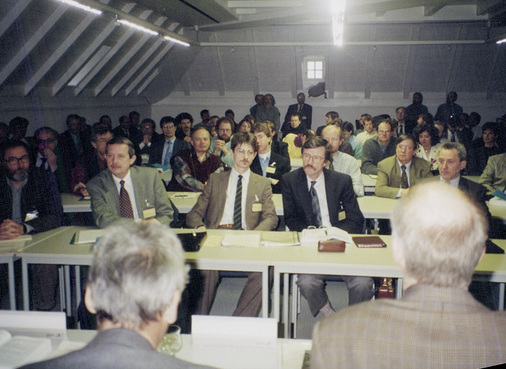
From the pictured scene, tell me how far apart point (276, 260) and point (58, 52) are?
6212mm

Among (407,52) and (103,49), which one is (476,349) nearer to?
(103,49)

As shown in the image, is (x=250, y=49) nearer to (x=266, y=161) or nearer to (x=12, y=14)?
(x=12, y=14)

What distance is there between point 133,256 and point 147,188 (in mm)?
2670

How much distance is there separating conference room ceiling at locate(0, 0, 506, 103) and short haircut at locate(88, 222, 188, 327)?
20.3 feet

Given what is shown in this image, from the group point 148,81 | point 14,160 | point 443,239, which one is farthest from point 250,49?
point 443,239

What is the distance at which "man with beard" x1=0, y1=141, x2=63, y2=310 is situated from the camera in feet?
11.4

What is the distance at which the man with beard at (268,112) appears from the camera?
11.1 metres

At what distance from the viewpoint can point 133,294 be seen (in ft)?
3.65

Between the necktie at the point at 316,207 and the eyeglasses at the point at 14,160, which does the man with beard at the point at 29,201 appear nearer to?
the eyeglasses at the point at 14,160

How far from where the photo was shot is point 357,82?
12.1 meters

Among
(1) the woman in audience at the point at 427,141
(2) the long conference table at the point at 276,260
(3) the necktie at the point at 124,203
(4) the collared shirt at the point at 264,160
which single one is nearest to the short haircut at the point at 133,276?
(2) the long conference table at the point at 276,260

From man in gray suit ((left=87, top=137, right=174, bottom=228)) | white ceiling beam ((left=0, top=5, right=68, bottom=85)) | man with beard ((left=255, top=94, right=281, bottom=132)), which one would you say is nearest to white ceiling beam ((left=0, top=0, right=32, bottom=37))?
white ceiling beam ((left=0, top=5, right=68, bottom=85))

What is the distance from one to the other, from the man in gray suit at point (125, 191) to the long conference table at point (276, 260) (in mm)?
501

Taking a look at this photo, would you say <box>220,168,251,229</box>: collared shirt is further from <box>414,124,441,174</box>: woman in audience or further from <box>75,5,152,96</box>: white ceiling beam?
<box>75,5,152,96</box>: white ceiling beam
